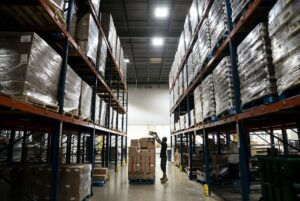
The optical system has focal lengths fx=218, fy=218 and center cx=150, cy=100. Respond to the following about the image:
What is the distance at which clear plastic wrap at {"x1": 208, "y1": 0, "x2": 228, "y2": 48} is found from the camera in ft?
14.9

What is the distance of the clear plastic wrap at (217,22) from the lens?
14.9 feet

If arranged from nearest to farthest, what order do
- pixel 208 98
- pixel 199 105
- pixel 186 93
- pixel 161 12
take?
pixel 208 98
pixel 199 105
pixel 186 93
pixel 161 12

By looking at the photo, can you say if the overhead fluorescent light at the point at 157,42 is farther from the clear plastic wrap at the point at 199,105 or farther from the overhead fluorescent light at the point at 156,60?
the clear plastic wrap at the point at 199,105

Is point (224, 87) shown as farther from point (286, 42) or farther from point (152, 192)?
point (152, 192)

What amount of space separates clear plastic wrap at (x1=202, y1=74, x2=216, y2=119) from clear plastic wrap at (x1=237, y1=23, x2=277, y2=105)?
1.45 meters

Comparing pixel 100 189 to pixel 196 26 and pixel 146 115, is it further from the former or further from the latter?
pixel 146 115

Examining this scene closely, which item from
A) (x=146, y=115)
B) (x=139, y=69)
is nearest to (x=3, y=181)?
(x=139, y=69)

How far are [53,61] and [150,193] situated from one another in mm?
4276

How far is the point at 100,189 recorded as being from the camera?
254 inches

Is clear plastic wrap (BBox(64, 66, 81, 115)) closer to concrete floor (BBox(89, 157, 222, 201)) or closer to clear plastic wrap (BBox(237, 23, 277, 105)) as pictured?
concrete floor (BBox(89, 157, 222, 201))

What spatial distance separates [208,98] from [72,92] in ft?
10.6

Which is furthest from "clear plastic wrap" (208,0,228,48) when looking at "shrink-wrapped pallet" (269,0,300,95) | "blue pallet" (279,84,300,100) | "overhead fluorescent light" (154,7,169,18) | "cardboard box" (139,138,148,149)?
"overhead fluorescent light" (154,7,169,18)

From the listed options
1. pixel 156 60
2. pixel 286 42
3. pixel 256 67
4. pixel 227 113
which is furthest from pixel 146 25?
pixel 286 42

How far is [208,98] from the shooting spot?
5.47 metres
